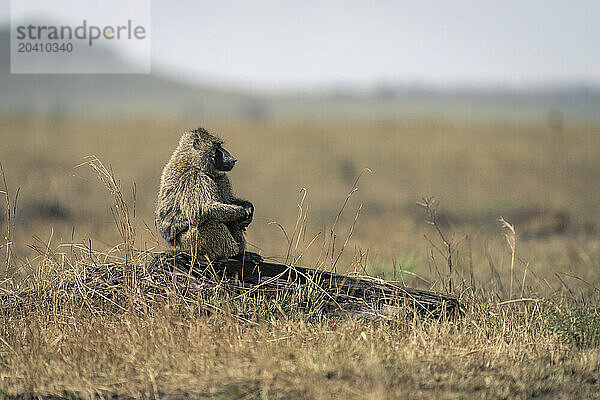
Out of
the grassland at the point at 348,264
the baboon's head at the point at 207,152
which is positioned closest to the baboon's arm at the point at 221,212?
the baboon's head at the point at 207,152

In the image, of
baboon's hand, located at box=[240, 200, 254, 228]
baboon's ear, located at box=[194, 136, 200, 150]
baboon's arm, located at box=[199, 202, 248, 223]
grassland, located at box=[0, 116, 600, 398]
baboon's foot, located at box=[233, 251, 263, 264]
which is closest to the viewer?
grassland, located at box=[0, 116, 600, 398]

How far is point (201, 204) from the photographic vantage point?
6348 mm

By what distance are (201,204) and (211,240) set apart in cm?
35

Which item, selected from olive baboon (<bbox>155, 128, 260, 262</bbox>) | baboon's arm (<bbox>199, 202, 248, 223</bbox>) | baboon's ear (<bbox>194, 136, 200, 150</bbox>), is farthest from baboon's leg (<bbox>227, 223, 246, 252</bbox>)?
baboon's ear (<bbox>194, 136, 200, 150</bbox>)

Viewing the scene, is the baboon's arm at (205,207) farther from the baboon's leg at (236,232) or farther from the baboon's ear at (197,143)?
the baboon's ear at (197,143)

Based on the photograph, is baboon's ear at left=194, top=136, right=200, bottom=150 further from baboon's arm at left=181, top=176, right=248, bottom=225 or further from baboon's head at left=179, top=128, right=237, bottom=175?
baboon's arm at left=181, top=176, right=248, bottom=225

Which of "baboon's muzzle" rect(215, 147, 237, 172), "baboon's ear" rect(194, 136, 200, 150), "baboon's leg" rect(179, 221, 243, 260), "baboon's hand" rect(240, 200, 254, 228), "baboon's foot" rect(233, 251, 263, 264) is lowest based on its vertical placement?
"baboon's foot" rect(233, 251, 263, 264)

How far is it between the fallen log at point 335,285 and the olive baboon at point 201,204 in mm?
159

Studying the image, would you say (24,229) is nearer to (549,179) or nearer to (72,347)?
Answer: (72,347)

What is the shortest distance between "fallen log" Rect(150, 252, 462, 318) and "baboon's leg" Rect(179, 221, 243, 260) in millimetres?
111

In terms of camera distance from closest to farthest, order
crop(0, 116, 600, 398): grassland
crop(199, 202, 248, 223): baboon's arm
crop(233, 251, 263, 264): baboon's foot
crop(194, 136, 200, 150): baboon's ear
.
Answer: crop(0, 116, 600, 398): grassland
crop(199, 202, 248, 223): baboon's arm
crop(194, 136, 200, 150): baboon's ear
crop(233, 251, 263, 264): baboon's foot

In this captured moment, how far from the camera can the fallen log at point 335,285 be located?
655cm

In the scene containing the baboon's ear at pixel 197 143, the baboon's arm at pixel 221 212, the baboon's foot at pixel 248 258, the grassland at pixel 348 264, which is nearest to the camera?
the grassland at pixel 348 264

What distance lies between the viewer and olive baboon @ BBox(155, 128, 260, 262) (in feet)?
20.9
